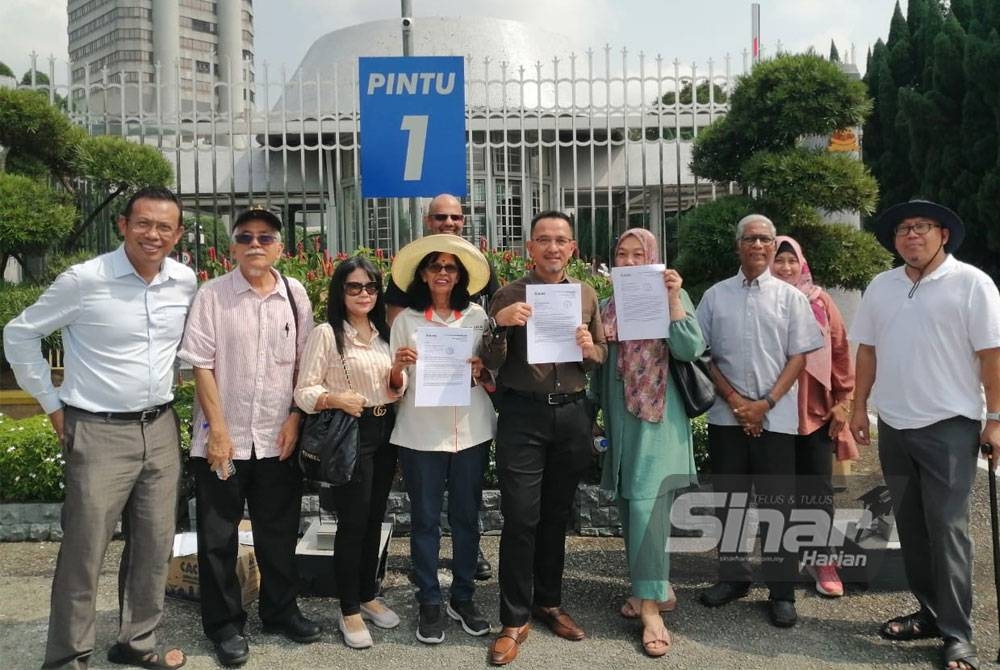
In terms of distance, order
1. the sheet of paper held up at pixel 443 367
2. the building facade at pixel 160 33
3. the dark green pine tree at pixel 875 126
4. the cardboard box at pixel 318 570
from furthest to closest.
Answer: the building facade at pixel 160 33, the dark green pine tree at pixel 875 126, the cardboard box at pixel 318 570, the sheet of paper held up at pixel 443 367

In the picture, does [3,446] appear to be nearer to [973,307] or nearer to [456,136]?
[456,136]

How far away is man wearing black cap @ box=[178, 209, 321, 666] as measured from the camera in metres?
3.32

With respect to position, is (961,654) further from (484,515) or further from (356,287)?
(356,287)

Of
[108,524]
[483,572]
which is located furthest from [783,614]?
[108,524]

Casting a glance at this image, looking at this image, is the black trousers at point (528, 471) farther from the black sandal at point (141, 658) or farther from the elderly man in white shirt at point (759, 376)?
the black sandal at point (141, 658)

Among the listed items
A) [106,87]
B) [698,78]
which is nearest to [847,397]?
[698,78]

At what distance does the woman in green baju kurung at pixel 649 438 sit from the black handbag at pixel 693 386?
56mm

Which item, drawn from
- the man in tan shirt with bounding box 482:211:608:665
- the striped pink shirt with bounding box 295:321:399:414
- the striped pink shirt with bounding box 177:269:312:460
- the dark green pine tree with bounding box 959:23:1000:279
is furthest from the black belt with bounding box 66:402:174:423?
the dark green pine tree with bounding box 959:23:1000:279

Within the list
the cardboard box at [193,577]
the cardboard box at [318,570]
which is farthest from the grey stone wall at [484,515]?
the cardboard box at [193,577]

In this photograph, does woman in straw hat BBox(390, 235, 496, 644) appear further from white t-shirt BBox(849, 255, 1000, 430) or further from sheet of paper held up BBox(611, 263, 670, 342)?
white t-shirt BBox(849, 255, 1000, 430)

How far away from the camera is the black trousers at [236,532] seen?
3.39 m

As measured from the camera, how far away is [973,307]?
3.31 metres

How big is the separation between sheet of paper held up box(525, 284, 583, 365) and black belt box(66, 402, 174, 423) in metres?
1.55

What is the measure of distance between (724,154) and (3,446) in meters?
6.23
